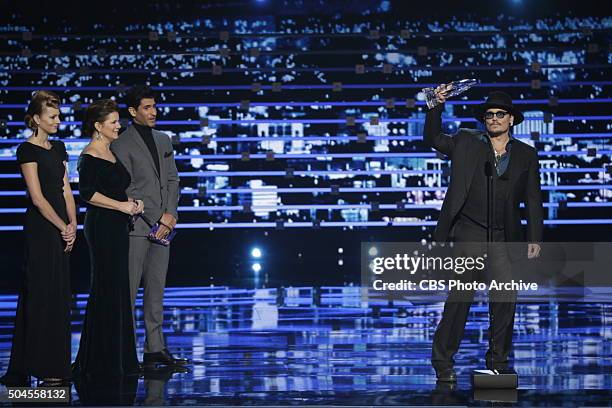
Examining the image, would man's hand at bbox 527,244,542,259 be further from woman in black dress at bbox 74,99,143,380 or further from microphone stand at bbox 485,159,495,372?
woman in black dress at bbox 74,99,143,380

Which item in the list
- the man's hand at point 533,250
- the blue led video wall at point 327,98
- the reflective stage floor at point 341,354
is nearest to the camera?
Answer: the reflective stage floor at point 341,354

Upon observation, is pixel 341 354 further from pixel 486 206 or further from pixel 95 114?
pixel 95 114

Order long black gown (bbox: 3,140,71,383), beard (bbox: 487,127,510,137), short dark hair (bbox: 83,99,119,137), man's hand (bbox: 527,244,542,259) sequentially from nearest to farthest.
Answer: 1. long black gown (bbox: 3,140,71,383)
2. man's hand (bbox: 527,244,542,259)
3. beard (bbox: 487,127,510,137)
4. short dark hair (bbox: 83,99,119,137)

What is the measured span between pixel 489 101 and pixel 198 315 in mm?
3881

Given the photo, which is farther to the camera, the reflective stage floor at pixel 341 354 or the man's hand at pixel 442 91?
the man's hand at pixel 442 91

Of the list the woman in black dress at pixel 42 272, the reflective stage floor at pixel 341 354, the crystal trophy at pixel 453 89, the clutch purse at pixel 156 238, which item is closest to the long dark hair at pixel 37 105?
the woman in black dress at pixel 42 272

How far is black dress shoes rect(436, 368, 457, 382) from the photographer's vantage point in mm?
5253

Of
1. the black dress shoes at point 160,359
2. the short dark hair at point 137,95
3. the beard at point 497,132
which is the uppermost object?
the short dark hair at point 137,95

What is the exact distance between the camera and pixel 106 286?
543cm

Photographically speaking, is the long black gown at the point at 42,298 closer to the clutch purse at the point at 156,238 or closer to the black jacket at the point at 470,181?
the clutch purse at the point at 156,238

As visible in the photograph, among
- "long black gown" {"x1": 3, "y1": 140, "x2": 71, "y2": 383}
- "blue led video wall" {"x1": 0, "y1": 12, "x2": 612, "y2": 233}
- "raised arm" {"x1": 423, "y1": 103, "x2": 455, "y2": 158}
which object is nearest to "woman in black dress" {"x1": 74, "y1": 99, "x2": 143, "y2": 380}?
"long black gown" {"x1": 3, "y1": 140, "x2": 71, "y2": 383}

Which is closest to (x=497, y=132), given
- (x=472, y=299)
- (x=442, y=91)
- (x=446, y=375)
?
(x=442, y=91)

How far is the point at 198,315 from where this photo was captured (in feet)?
27.8

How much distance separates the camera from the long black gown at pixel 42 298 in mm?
5012
